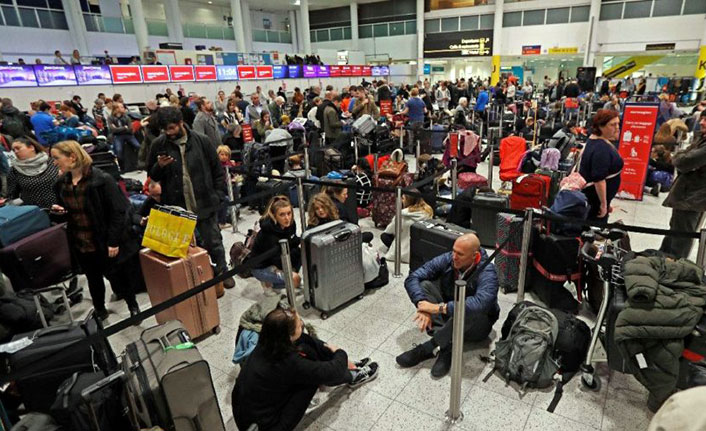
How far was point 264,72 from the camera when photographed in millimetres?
20844

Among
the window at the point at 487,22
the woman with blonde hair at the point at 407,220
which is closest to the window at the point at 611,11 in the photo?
the window at the point at 487,22

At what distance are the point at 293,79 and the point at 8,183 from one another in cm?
1855

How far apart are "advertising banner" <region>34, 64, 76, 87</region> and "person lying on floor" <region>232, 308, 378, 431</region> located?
51.6 feet

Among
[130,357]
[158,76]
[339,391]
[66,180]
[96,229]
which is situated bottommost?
[339,391]

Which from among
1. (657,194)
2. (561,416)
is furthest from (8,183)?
(657,194)

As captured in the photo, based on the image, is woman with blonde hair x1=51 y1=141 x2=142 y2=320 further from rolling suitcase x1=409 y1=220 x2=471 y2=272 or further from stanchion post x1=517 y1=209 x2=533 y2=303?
stanchion post x1=517 y1=209 x2=533 y2=303

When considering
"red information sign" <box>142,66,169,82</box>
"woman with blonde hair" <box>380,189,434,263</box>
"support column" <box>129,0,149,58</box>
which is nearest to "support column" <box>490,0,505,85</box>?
"red information sign" <box>142,66,169,82</box>

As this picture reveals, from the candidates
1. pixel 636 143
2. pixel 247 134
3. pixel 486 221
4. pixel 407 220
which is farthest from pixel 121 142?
pixel 636 143

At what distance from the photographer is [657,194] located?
7520 mm

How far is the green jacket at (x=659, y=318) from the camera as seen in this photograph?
2.46 meters

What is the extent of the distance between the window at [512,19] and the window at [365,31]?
10588 millimetres

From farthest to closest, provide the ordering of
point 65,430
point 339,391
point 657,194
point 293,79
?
point 293,79, point 657,194, point 339,391, point 65,430

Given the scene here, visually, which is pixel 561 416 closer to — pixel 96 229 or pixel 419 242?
pixel 419 242

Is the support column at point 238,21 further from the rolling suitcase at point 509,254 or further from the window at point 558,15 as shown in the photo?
the rolling suitcase at point 509,254
